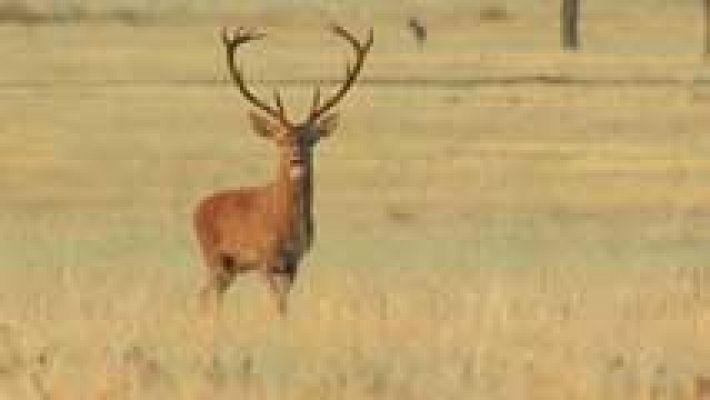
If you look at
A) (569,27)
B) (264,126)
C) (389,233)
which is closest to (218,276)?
(264,126)

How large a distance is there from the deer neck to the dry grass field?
0.48 metres

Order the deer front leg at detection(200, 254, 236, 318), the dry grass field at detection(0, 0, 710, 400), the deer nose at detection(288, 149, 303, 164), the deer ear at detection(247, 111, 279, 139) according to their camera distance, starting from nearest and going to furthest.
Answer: the dry grass field at detection(0, 0, 710, 400)
the deer nose at detection(288, 149, 303, 164)
the deer ear at detection(247, 111, 279, 139)
the deer front leg at detection(200, 254, 236, 318)

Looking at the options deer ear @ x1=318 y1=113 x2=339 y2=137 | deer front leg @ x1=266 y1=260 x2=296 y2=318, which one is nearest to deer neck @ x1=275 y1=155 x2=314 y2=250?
deer front leg @ x1=266 y1=260 x2=296 y2=318

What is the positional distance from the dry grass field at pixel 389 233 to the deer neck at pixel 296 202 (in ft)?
1.56

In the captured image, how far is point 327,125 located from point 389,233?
9078mm

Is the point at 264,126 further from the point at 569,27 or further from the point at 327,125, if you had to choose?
the point at 569,27

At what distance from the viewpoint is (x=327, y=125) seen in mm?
15125

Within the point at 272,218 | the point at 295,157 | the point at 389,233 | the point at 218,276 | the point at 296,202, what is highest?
the point at 295,157

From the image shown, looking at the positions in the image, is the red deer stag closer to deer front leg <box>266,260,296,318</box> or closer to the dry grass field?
deer front leg <box>266,260,296,318</box>

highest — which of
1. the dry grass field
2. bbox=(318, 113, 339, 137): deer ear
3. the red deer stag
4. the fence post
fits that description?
bbox=(318, 113, 339, 137): deer ear

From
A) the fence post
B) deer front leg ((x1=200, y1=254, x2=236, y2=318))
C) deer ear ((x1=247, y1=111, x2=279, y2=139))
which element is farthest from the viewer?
the fence post

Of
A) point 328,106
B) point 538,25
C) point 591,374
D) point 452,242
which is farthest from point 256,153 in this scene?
point 538,25

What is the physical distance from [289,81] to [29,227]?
1172 inches

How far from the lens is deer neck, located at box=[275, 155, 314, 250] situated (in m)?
14.7
